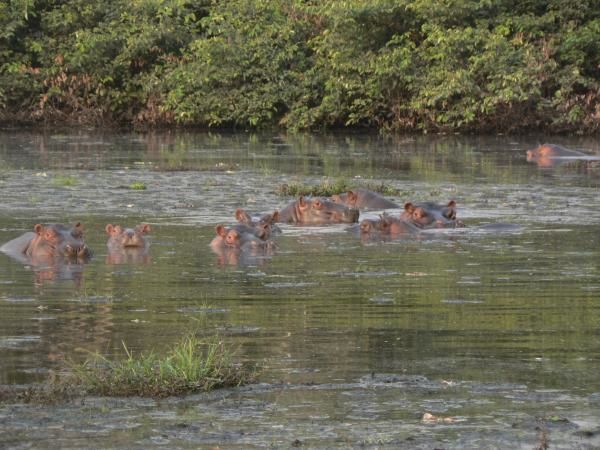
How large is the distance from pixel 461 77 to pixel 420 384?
2043 centimetres

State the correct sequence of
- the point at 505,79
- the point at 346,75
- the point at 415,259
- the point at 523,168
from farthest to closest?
1. the point at 346,75
2. the point at 505,79
3. the point at 523,168
4. the point at 415,259

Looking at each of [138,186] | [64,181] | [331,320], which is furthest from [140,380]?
[64,181]

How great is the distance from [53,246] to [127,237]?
0.66m

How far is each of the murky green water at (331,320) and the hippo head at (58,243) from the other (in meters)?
0.22

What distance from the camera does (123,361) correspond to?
6277 mm

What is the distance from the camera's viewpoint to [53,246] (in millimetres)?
10898

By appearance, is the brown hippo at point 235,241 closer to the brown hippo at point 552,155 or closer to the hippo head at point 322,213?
the hippo head at point 322,213

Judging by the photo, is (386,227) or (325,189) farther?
(325,189)

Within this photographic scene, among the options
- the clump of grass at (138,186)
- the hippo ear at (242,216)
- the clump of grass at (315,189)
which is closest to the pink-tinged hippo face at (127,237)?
the hippo ear at (242,216)

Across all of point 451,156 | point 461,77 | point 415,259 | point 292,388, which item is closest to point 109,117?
point 461,77

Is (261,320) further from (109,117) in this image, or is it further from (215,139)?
(109,117)

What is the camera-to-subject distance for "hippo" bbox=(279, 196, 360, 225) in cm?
1344

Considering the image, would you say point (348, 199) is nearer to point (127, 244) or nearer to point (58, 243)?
point (127, 244)

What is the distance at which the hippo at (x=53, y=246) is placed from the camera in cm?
1080
